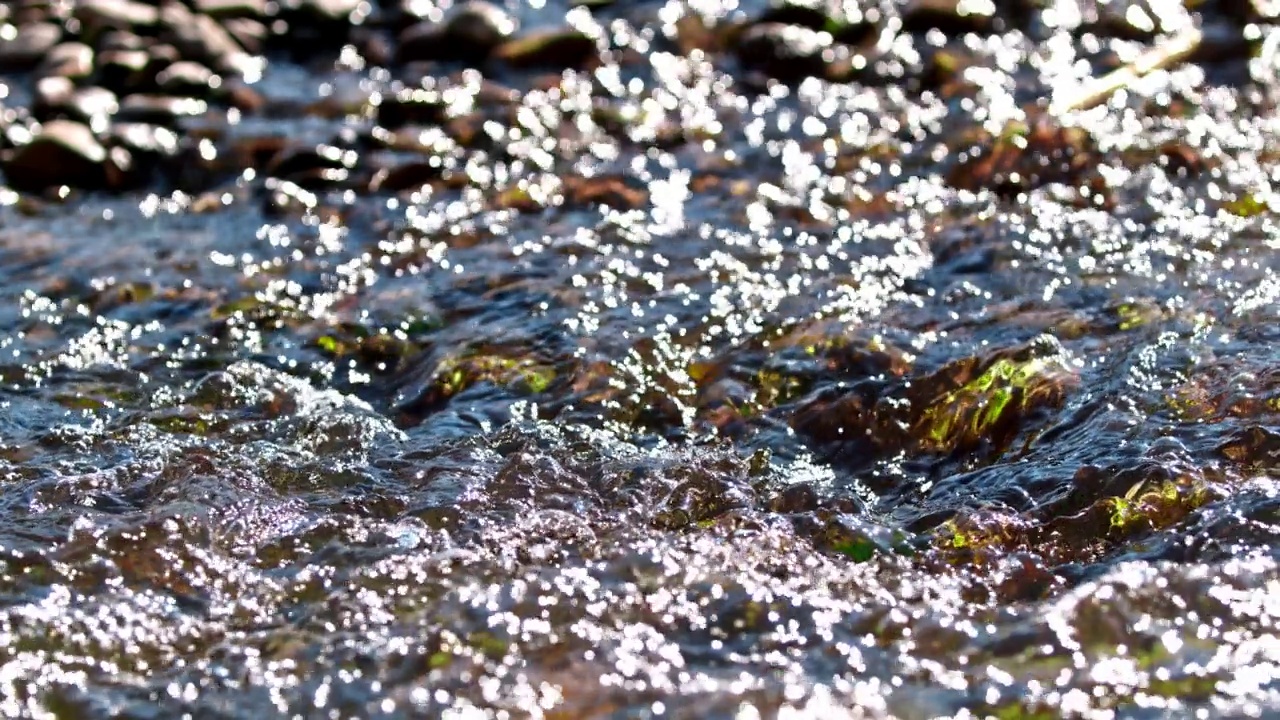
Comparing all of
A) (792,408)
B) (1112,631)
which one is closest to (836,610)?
(1112,631)

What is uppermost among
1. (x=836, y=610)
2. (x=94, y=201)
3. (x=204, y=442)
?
(x=836, y=610)

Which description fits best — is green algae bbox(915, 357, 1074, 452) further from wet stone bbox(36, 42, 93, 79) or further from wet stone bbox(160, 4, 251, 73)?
wet stone bbox(36, 42, 93, 79)

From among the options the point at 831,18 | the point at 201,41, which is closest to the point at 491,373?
the point at 831,18

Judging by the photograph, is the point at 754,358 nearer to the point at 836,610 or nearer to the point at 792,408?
the point at 792,408

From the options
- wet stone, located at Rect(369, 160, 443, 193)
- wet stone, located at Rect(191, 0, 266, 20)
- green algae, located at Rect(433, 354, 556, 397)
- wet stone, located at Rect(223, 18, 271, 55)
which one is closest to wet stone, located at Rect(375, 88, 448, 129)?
wet stone, located at Rect(369, 160, 443, 193)

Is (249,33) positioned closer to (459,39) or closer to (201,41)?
(201,41)

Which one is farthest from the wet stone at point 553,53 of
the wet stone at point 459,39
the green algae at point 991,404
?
the green algae at point 991,404
